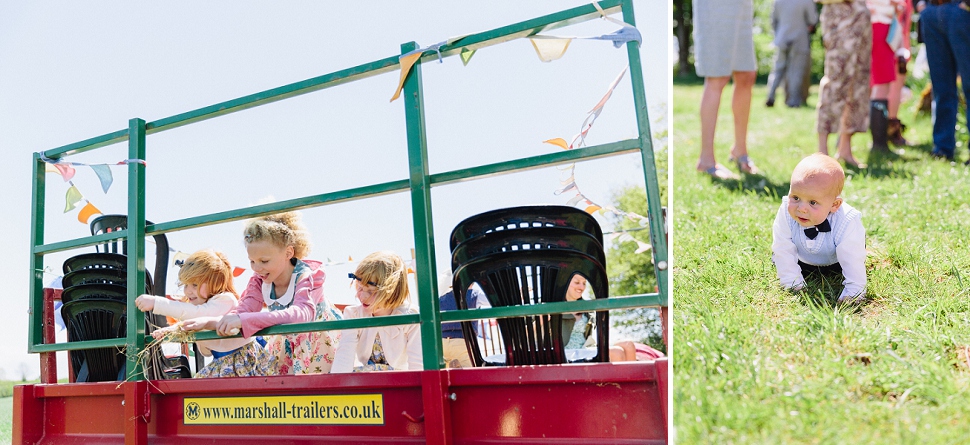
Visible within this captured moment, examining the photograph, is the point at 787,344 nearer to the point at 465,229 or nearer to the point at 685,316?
the point at 685,316

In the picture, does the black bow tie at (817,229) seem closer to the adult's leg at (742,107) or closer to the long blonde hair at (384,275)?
the long blonde hair at (384,275)

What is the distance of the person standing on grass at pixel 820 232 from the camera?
320 centimetres

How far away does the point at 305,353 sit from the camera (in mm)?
3559

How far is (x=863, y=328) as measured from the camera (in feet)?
9.09

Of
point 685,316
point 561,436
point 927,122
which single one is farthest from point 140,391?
point 927,122

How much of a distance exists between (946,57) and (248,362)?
5.89 metres

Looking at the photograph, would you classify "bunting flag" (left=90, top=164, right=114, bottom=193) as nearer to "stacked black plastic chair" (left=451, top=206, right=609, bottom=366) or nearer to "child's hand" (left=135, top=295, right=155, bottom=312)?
"child's hand" (left=135, top=295, right=155, bottom=312)

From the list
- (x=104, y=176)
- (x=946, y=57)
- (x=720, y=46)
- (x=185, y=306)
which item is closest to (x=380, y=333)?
(x=185, y=306)

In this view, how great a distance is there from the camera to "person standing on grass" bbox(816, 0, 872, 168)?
5836 millimetres

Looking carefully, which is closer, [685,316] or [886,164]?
[685,316]

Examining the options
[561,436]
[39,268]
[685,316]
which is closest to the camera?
[561,436]

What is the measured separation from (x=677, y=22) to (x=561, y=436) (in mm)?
20686

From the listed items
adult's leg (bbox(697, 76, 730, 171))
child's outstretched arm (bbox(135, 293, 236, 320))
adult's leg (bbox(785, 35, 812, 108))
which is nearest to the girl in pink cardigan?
A: child's outstretched arm (bbox(135, 293, 236, 320))

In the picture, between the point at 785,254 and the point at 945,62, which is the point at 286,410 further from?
the point at 945,62
